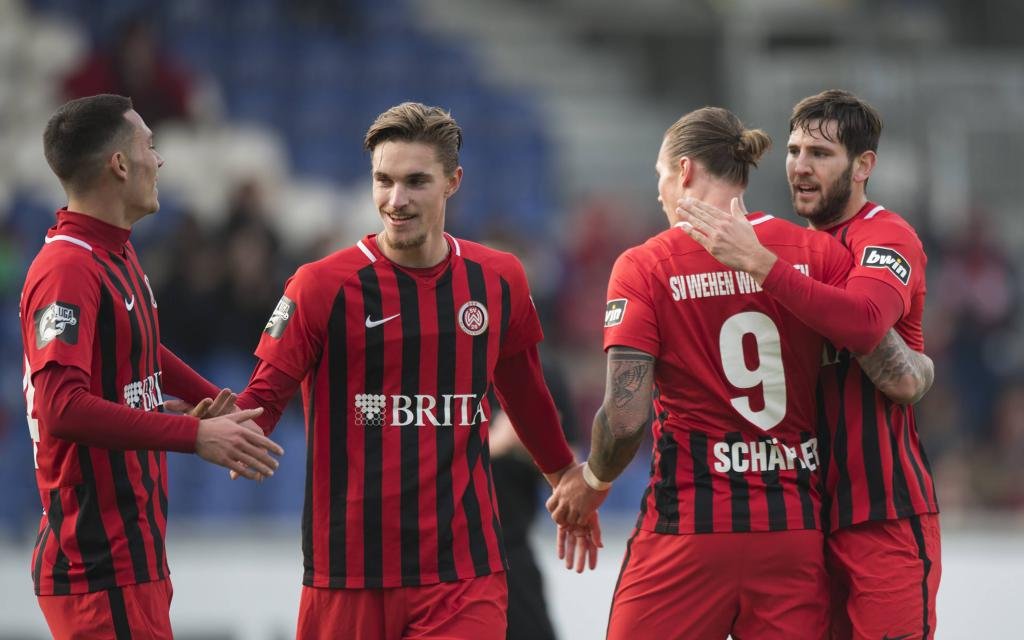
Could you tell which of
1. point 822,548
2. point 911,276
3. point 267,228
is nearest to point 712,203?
point 911,276

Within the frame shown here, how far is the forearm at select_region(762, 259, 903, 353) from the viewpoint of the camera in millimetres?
4125

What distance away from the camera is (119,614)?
404cm

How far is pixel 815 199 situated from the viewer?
15.0 feet

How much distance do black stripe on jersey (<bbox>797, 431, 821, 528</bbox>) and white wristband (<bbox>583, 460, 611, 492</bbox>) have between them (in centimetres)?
66

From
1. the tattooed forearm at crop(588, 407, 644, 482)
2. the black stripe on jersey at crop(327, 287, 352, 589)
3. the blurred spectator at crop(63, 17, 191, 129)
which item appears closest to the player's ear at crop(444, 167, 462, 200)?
the black stripe on jersey at crop(327, 287, 352, 589)

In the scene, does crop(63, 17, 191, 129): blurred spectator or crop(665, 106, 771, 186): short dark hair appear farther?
crop(63, 17, 191, 129): blurred spectator

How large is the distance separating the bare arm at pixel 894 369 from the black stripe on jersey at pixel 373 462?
1487mm

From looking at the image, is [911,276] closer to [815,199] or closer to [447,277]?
[815,199]

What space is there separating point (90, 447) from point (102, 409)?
0.27m

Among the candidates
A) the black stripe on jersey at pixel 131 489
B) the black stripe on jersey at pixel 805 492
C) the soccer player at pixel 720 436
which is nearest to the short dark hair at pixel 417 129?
the soccer player at pixel 720 436

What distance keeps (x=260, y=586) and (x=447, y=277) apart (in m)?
3.57

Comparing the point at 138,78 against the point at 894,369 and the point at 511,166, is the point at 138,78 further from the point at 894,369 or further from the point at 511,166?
the point at 894,369

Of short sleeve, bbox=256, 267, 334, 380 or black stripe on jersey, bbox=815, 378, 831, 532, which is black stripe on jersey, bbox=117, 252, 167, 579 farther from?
black stripe on jersey, bbox=815, 378, 831, 532

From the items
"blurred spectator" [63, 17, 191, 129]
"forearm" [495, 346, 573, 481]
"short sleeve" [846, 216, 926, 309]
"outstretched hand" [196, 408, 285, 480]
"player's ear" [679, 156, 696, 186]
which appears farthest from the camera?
"blurred spectator" [63, 17, 191, 129]
